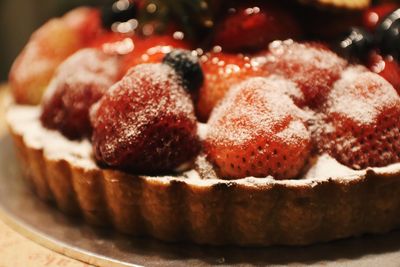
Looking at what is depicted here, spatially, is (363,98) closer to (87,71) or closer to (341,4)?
(341,4)

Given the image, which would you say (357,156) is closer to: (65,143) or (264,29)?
(264,29)

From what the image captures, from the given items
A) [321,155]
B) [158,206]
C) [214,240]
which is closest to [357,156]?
[321,155]

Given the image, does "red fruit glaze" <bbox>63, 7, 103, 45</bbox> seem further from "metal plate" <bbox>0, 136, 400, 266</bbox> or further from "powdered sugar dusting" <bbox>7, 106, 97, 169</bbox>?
"metal plate" <bbox>0, 136, 400, 266</bbox>

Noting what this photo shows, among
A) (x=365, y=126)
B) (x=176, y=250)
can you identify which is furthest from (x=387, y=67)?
(x=176, y=250)

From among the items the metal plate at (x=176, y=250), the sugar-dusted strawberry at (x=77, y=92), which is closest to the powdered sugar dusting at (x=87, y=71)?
the sugar-dusted strawberry at (x=77, y=92)

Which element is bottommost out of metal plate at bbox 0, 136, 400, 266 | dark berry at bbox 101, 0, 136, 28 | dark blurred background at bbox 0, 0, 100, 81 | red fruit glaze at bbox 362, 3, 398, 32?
dark blurred background at bbox 0, 0, 100, 81

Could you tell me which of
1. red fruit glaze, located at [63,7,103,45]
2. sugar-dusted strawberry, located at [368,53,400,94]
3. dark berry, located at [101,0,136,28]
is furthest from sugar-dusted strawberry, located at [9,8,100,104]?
sugar-dusted strawberry, located at [368,53,400,94]
